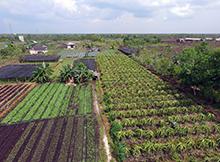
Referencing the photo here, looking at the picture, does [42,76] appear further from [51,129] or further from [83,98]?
[51,129]

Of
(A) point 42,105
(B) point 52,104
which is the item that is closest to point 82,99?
(B) point 52,104

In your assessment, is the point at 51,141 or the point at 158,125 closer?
the point at 51,141

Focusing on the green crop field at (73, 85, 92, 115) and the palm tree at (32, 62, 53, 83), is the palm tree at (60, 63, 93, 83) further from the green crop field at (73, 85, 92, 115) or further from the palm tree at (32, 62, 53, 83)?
the palm tree at (32, 62, 53, 83)

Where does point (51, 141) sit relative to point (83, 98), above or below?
below

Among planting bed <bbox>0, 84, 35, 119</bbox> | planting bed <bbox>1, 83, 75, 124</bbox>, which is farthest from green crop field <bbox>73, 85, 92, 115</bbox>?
planting bed <bbox>0, 84, 35, 119</bbox>

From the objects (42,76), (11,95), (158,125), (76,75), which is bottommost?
(11,95)

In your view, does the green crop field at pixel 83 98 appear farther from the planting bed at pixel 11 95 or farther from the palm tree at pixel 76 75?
the planting bed at pixel 11 95

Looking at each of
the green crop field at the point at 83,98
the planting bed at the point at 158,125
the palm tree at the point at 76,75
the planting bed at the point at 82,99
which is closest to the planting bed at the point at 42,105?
the planting bed at the point at 82,99

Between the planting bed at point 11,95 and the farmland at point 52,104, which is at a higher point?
the farmland at point 52,104
